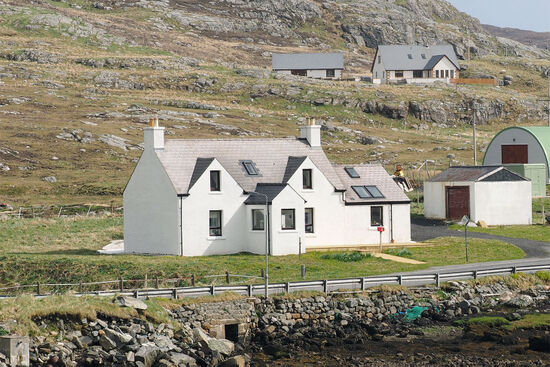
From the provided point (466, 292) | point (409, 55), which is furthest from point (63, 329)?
point (409, 55)

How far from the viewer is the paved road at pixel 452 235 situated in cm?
6272

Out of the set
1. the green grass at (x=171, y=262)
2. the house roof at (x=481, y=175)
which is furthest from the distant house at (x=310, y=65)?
the green grass at (x=171, y=262)

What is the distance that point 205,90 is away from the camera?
A: 154625 millimetres

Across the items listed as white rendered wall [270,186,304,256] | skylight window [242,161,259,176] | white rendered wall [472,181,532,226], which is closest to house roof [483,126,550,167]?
white rendered wall [472,181,532,226]

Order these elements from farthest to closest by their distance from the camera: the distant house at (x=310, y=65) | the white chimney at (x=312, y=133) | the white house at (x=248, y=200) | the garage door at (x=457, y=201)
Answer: the distant house at (x=310, y=65) < the garage door at (x=457, y=201) < the white chimney at (x=312, y=133) < the white house at (x=248, y=200)

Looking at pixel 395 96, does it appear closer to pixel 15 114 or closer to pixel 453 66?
pixel 453 66

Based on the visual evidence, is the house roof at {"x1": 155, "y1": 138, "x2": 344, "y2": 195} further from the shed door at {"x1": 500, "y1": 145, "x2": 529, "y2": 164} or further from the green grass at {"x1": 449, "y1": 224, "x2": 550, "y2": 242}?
the shed door at {"x1": 500, "y1": 145, "x2": 529, "y2": 164}

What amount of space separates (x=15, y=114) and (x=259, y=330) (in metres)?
89.2

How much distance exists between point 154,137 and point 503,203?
29724 millimetres

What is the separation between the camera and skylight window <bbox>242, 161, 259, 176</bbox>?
6231cm

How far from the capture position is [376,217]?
214 feet

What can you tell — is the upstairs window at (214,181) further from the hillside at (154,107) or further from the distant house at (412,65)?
the distant house at (412,65)

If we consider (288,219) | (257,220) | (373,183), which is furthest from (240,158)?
(373,183)

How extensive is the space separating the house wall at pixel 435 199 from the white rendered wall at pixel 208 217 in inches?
904
